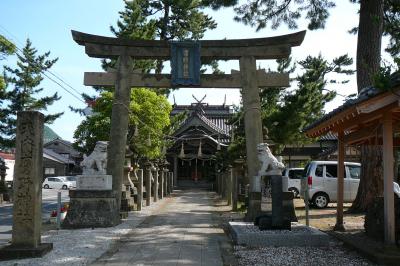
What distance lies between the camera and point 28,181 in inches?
322

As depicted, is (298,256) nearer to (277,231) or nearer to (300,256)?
(300,256)

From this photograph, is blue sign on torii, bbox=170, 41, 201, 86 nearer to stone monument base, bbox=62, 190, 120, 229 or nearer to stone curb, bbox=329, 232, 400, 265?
stone monument base, bbox=62, 190, 120, 229

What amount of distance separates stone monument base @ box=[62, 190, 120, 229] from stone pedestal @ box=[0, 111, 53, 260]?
3.65 meters

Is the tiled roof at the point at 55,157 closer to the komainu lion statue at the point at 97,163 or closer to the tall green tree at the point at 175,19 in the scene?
the tall green tree at the point at 175,19

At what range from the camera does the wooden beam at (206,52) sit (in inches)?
545

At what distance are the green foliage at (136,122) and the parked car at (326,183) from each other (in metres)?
7.03

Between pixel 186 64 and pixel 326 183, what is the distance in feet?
29.0

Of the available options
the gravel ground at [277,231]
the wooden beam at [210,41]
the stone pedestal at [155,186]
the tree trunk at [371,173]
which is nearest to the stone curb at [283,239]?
the gravel ground at [277,231]

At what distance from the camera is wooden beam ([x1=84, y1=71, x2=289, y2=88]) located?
1393 cm

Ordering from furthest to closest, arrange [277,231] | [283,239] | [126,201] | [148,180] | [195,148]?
[195,148] → [148,180] → [126,201] → [277,231] → [283,239]

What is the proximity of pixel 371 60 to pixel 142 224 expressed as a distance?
8381 mm

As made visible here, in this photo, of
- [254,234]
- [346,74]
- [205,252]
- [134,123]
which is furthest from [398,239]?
[346,74]

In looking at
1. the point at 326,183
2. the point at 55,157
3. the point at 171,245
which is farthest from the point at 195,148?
the point at 171,245

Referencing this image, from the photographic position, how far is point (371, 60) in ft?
46.0
